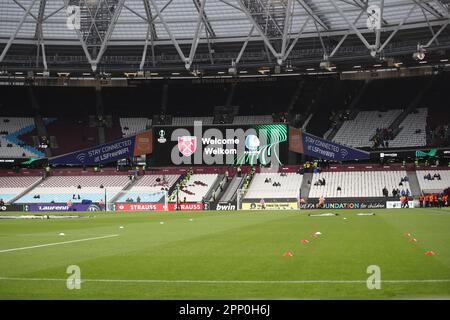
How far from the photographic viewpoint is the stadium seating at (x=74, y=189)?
69.8 metres

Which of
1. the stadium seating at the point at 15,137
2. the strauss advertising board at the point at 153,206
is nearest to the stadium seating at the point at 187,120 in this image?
the strauss advertising board at the point at 153,206

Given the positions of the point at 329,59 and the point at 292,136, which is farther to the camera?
the point at 292,136

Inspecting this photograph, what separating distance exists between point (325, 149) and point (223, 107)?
16826 millimetres

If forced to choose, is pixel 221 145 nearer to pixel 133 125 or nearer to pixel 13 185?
pixel 133 125

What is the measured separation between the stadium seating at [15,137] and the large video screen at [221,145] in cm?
1889

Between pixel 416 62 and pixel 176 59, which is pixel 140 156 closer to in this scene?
pixel 176 59

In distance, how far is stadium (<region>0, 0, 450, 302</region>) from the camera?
58.3 m

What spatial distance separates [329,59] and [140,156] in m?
26.7

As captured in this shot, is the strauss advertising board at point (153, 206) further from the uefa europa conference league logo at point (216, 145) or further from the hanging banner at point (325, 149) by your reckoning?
the hanging banner at point (325, 149)

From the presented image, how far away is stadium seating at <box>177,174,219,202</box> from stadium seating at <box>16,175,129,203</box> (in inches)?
322

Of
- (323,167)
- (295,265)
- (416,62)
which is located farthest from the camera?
(323,167)

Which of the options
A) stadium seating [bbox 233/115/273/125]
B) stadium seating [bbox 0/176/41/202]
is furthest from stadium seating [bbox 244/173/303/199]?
stadium seating [bbox 0/176/41/202]
